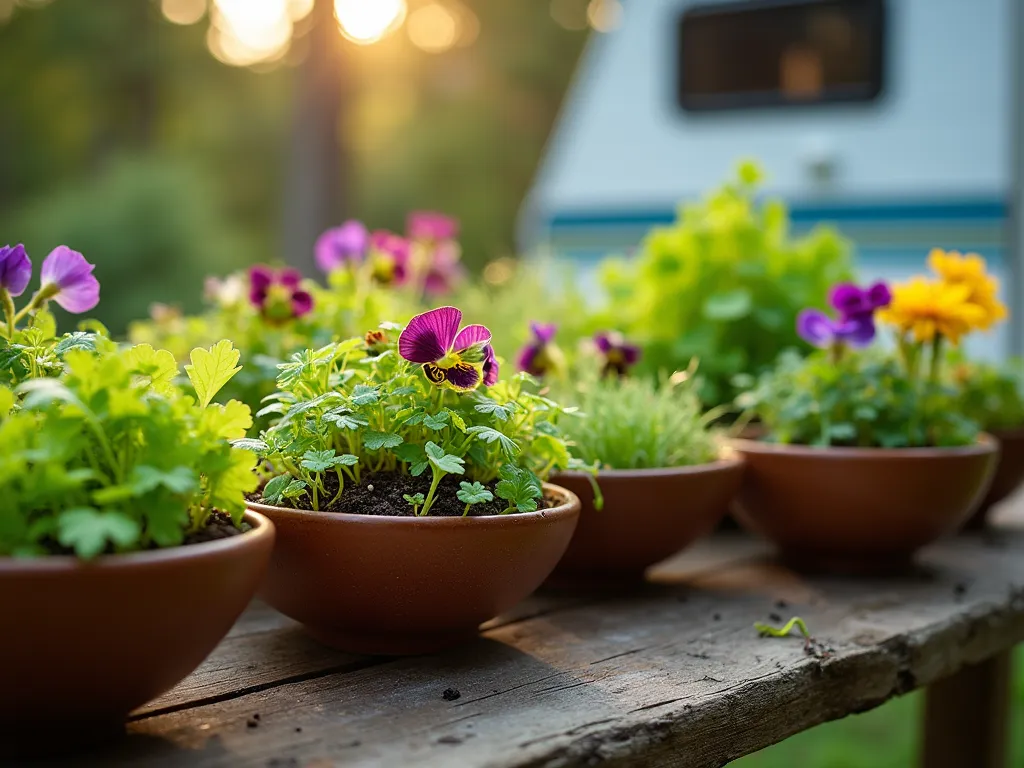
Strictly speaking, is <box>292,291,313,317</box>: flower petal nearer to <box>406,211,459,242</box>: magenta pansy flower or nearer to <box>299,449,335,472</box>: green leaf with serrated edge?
<box>299,449,335,472</box>: green leaf with serrated edge

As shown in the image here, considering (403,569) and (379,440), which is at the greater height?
(379,440)

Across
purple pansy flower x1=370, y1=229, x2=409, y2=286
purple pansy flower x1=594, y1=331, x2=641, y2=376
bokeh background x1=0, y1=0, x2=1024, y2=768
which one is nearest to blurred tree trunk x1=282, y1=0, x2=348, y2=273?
bokeh background x1=0, y1=0, x2=1024, y2=768

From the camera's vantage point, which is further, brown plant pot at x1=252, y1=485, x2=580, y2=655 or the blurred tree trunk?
the blurred tree trunk

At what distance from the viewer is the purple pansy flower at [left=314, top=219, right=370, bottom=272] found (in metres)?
1.87

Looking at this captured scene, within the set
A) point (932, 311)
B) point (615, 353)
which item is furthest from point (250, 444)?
point (932, 311)

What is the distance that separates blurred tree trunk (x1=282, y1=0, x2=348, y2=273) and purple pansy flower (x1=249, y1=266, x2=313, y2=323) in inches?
206

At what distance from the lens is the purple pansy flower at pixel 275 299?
156 cm

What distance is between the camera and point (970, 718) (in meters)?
2.07

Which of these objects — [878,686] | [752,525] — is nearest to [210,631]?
[878,686]

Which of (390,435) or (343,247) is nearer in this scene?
(390,435)

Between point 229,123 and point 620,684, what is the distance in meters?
17.9

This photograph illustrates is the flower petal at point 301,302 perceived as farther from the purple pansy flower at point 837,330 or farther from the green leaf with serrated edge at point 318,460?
the purple pansy flower at point 837,330

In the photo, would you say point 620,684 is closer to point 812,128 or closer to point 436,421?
point 436,421

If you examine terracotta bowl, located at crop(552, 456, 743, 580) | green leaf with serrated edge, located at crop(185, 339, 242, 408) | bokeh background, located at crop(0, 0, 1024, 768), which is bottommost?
terracotta bowl, located at crop(552, 456, 743, 580)
